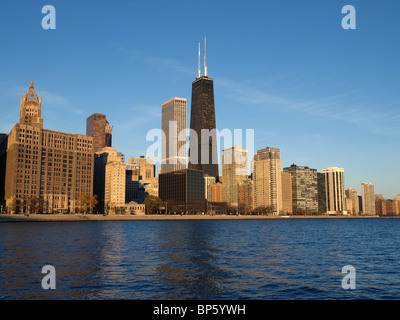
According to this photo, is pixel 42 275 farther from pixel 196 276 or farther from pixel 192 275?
pixel 196 276

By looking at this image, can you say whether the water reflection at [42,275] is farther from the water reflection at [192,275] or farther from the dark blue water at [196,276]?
the water reflection at [192,275]

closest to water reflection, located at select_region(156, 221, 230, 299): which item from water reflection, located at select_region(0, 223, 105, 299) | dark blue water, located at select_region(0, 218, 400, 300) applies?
dark blue water, located at select_region(0, 218, 400, 300)

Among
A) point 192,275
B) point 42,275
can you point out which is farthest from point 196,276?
point 42,275

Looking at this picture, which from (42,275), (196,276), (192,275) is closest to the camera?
(42,275)

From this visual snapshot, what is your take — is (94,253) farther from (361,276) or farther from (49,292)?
(361,276)

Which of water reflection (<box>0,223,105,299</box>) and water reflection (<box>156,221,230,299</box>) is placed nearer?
water reflection (<box>0,223,105,299</box>)

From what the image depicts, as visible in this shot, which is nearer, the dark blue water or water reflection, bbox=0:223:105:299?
water reflection, bbox=0:223:105:299

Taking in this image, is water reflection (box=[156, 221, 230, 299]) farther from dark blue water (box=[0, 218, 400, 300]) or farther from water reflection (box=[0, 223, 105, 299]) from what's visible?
water reflection (box=[0, 223, 105, 299])

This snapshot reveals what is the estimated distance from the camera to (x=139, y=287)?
33.4 metres
